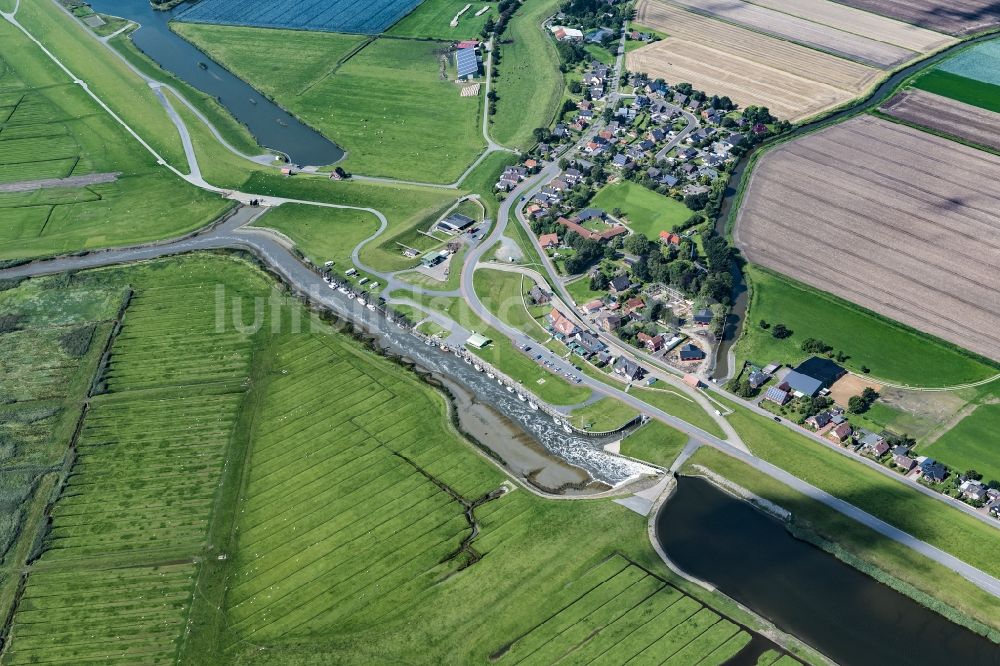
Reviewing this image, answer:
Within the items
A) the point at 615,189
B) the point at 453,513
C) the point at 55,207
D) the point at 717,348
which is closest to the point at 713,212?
the point at 615,189

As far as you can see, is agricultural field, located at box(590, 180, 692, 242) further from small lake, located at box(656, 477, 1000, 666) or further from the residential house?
small lake, located at box(656, 477, 1000, 666)

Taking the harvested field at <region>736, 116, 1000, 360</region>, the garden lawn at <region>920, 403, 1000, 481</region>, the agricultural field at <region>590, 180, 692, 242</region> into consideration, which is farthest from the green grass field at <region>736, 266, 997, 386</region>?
the agricultural field at <region>590, 180, 692, 242</region>

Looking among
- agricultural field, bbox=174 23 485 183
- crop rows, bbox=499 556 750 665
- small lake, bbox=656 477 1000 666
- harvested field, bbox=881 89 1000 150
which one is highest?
harvested field, bbox=881 89 1000 150

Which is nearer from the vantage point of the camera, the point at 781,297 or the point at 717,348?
the point at 717,348

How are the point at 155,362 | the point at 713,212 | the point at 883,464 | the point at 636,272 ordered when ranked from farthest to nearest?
the point at 713,212 < the point at 636,272 < the point at 155,362 < the point at 883,464

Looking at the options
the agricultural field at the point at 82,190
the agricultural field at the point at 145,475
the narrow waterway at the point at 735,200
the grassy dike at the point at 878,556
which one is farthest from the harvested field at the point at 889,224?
the agricultural field at the point at 82,190

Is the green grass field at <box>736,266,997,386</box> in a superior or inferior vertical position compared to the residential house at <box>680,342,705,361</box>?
superior

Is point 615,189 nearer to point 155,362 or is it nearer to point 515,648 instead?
point 155,362
